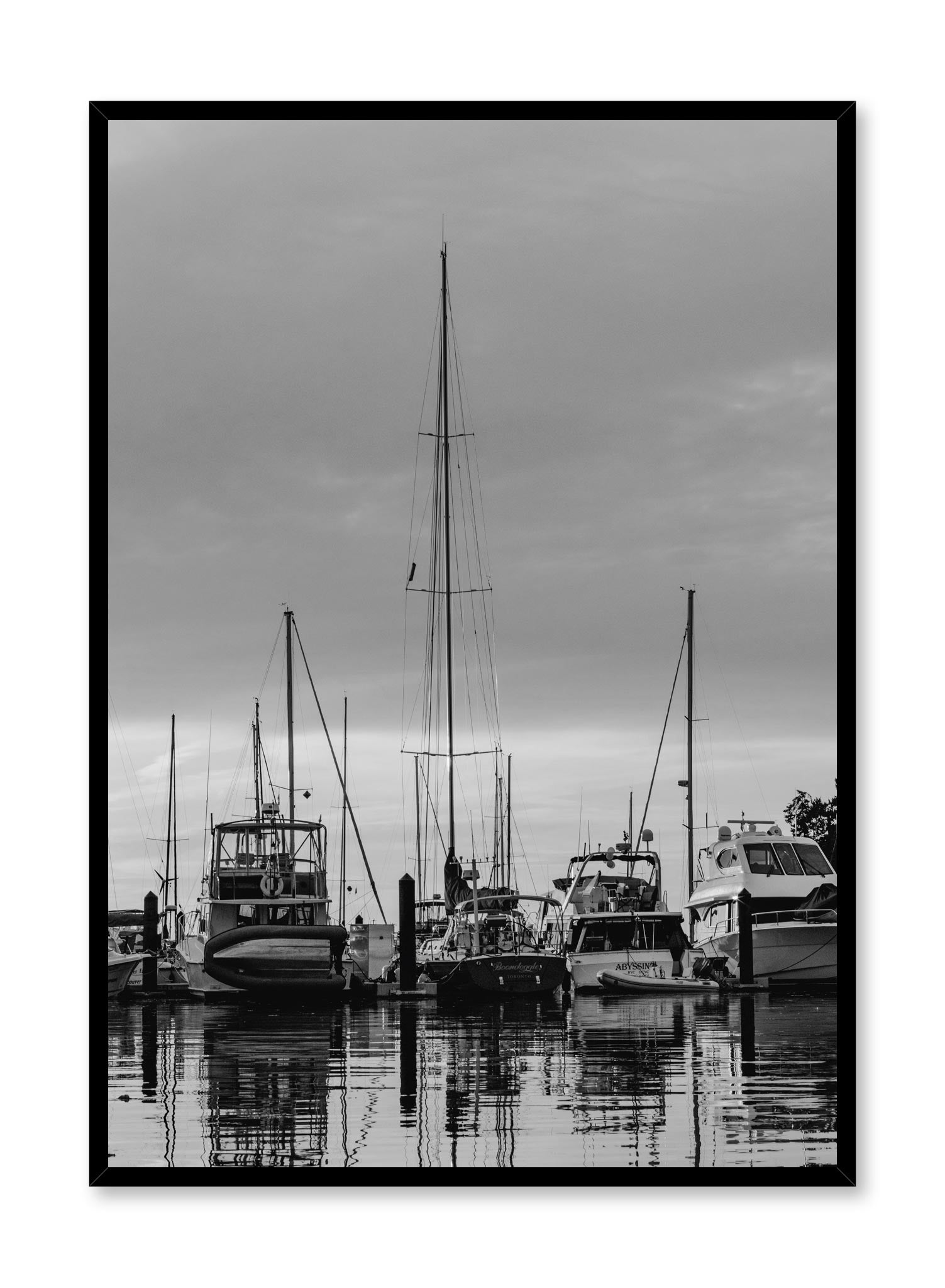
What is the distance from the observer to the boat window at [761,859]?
931cm

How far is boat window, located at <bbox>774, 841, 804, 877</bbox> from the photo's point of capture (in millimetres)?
7743

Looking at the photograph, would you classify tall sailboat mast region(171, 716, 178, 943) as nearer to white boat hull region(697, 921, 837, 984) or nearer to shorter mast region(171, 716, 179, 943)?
shorter mast region(171, 716, 179, 943)

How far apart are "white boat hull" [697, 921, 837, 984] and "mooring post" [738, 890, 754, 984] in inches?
2.2

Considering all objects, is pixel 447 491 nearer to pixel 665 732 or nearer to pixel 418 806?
pixel 665 732

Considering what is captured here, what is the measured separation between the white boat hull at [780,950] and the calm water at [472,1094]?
1.70ft

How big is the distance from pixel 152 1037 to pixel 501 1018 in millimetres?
6291

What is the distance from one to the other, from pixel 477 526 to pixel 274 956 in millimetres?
10317

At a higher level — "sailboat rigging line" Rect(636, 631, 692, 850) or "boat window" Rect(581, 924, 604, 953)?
"sailboat rigging line" Rect(636, 631, 692, 850)

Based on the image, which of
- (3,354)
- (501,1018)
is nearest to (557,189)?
(3,354)

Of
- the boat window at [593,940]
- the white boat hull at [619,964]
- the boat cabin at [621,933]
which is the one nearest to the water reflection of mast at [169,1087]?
the white boat hull at [619,964]

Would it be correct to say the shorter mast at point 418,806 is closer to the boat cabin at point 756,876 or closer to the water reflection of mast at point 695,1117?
the boat cabin at point 756,876

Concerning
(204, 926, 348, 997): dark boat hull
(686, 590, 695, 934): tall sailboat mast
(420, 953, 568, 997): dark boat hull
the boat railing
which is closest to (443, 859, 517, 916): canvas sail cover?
(420, 953, 568, 997): dark boat hull

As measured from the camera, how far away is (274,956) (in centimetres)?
1556

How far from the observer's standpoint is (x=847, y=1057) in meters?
4.67
